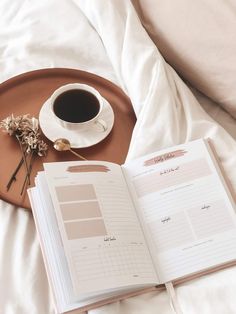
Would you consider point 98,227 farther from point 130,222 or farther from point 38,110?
point 38,110

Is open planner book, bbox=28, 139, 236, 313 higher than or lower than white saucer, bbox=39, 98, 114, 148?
lower

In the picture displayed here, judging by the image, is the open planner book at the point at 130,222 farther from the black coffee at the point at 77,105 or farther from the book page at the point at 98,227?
the black coffee at the point at 77,105

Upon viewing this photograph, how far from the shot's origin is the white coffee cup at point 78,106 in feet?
2.29

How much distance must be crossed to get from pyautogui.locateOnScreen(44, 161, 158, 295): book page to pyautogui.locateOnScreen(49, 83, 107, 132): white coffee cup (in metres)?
0.09

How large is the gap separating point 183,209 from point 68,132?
230mm

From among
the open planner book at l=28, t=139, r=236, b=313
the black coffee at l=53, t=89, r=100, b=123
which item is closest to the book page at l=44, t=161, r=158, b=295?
the open planner book at l=28, t=139, r=236, b=313

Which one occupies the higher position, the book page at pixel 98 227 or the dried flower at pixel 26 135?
the dried flower at pixel 26 135

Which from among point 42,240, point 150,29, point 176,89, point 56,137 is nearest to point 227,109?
point 176,89

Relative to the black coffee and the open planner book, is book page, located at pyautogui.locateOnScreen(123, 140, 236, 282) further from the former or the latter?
the black coffee

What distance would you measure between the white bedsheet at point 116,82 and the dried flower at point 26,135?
0.08 metres

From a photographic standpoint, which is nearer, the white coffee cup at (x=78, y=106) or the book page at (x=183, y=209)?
the book page at (x=183, y=209)

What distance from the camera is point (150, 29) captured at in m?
0.82

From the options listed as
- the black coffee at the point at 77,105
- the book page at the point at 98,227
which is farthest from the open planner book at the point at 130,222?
the black coffee at the point at 77,105

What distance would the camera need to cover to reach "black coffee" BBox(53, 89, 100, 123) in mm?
703
